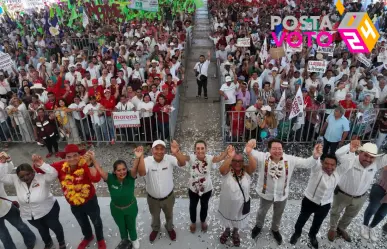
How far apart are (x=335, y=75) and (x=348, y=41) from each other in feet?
7.29

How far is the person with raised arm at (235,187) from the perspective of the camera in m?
3.77

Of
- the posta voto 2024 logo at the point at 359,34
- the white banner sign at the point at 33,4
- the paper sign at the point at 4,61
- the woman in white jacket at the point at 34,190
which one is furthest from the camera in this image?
the white banner sign at the point at 33,4

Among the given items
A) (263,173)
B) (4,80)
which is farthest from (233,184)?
(4,80)

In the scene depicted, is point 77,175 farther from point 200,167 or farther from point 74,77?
point 74,77

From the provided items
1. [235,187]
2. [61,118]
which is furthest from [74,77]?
[235,187]

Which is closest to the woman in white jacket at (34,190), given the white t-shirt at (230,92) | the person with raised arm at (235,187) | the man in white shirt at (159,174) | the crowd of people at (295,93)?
the man in white shirt at (159,174)

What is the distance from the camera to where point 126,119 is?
6875mm

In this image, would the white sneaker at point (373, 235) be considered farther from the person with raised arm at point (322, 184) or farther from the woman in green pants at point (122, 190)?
the woman in green pants at point (122, 190)

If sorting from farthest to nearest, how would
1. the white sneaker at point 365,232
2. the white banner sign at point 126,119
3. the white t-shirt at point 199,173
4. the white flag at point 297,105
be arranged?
the white banner sign at point 126,119
the white flag at point 297,105
the white sneaker at point 365,232
the white t-shirt at point 199,173

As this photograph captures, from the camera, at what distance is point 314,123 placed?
6.96 metres

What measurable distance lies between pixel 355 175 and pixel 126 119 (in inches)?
192

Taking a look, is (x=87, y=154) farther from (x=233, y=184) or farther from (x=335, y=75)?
(x=335, y=75)

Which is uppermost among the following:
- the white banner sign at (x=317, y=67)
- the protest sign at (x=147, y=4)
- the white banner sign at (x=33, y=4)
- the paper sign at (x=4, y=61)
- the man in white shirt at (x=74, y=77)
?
the white banner sign at (x=33, y=4)

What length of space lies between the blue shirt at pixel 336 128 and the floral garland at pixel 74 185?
4.87 metres
